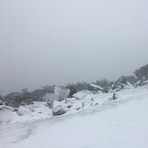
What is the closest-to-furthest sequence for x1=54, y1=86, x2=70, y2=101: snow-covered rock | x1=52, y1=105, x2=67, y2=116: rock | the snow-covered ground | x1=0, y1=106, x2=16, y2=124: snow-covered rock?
the snow-covered ground < x1=0, y1=106, x2=16, y2=124: snow-covered rock < x1=52, y1=105, x2=67, y2=116: rock < x1=54, y1=86, x2=70, y2=101: snow-covered rock

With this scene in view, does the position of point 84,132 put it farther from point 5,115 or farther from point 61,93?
point 61,93

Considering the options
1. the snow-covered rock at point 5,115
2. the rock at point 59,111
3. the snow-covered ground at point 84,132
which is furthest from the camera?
the rock at point 59,111

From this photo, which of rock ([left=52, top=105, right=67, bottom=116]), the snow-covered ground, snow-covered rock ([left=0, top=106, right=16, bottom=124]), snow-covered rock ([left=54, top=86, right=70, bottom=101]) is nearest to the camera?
the snow-covered ground

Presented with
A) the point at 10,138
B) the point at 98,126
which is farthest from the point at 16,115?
the point at 98,126

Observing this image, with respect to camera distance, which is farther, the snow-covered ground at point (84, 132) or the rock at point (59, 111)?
the rock at point (59, 111)

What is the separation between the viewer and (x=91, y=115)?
19.7ft

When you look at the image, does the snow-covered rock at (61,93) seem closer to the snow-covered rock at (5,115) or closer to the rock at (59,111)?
the rock at (59,111)

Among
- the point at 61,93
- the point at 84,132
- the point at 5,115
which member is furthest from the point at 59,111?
the point at 61,93

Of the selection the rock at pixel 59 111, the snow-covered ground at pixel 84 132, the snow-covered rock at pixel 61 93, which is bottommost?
the snow-covered ground at pixel 84 132

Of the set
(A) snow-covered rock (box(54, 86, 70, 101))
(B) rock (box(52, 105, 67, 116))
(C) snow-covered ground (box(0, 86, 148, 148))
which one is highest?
(A) snow-covered rock (box(54, 86, 70, 101))

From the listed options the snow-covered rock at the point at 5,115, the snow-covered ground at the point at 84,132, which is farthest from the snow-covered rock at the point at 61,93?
the snow-covered ground at the point at 84,132

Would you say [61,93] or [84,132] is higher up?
[61,93]

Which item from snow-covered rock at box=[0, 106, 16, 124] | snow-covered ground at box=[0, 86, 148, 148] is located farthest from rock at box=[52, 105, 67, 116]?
snow-covered rock at box=[0, 106, 16, 124]

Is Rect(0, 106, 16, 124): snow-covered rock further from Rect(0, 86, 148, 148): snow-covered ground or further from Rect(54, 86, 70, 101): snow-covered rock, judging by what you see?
Rect(54, 86, 70, 101): snow-covered rock
